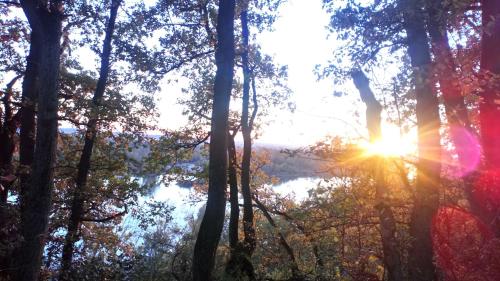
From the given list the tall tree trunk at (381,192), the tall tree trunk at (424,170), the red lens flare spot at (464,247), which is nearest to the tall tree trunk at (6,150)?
the tall tree trunk at (381,192)

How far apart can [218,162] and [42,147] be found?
11.1 feet

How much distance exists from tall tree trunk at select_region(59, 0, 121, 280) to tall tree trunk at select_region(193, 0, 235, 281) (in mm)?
3794

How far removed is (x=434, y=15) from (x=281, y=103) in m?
9.34

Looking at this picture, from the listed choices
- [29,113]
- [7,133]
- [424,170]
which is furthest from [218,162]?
[7,133]

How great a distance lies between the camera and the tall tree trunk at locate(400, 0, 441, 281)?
7.55m

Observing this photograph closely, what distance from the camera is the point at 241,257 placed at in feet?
37.4

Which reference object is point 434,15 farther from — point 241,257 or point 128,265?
point 128,265

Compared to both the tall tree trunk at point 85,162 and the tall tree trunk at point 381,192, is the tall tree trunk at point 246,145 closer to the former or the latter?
the tall tree trunk at point 85,162

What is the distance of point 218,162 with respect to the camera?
28.5 ft

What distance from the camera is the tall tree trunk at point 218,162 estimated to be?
325 inches

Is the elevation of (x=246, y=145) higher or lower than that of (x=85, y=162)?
higher

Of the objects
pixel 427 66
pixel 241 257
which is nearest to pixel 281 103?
pixel 241 257

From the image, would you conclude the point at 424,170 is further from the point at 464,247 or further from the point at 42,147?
the point at 42,147

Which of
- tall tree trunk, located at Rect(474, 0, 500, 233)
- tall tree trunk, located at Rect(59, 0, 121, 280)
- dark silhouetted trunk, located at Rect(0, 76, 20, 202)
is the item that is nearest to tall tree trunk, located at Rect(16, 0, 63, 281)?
tall tree trunk, located at Rect(59, 0, 121, 280)
